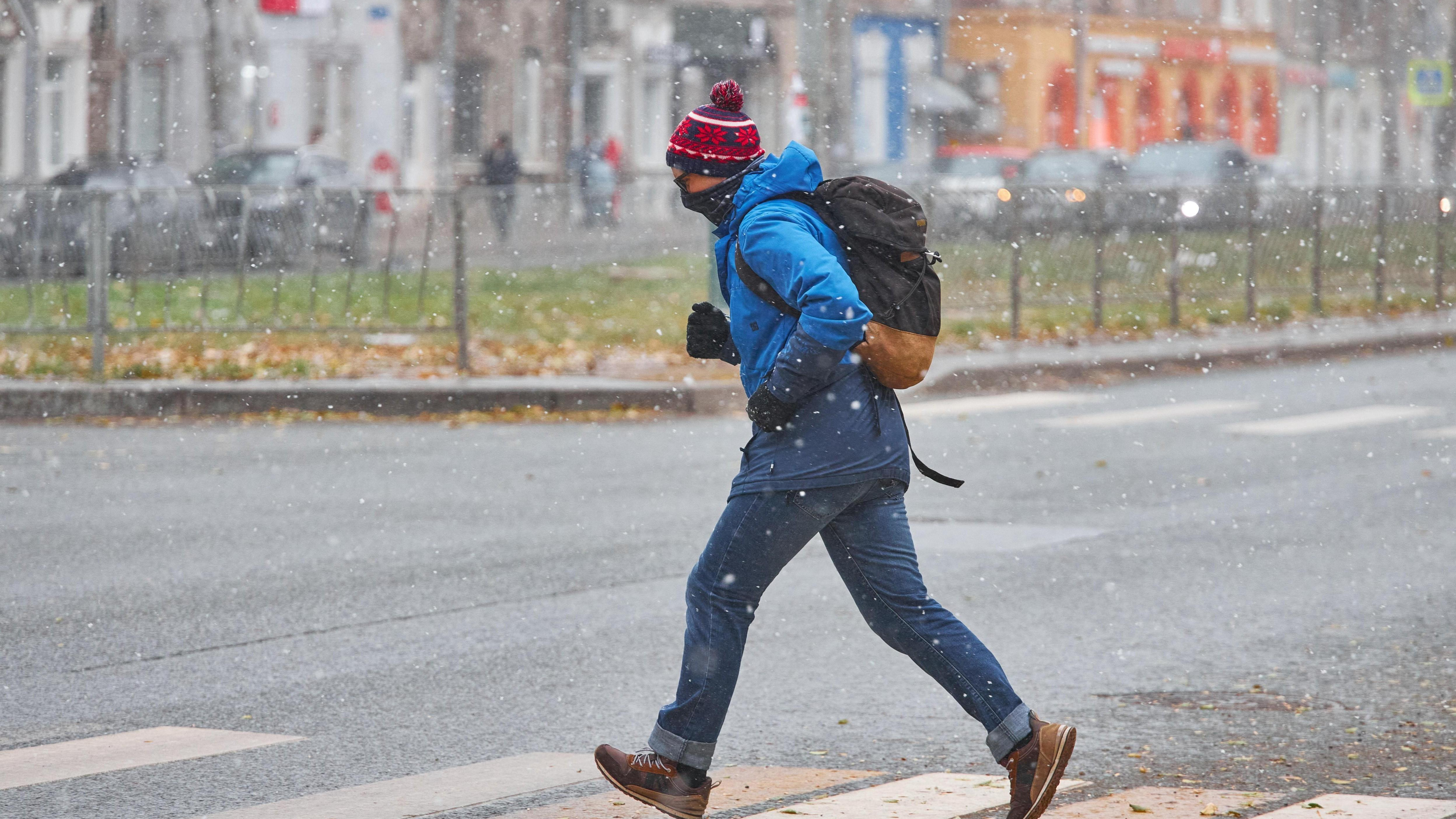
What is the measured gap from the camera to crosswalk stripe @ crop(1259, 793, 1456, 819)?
4812 mm

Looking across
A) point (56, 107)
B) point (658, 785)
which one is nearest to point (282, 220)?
point (658, 785)

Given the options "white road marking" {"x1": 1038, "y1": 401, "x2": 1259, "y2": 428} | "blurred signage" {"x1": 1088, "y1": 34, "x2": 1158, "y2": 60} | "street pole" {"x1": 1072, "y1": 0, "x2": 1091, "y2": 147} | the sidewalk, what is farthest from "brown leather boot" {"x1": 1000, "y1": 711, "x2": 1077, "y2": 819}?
"blurred signage" {"x1": 1088, "y1": 34, "x2": 1158, "y2": 60}

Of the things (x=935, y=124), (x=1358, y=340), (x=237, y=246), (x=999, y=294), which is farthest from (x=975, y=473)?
(x=935, y=124)

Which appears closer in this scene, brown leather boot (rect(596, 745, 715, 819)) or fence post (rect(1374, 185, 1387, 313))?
brown leather boot (rect(596, 745, 715, 819))

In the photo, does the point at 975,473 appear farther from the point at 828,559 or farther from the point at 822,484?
the point at 822,484

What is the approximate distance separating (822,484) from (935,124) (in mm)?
51322

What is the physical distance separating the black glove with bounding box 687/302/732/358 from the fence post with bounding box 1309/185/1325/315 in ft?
61.7

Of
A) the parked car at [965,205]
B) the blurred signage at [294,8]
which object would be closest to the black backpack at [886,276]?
the parked car at [965,205]

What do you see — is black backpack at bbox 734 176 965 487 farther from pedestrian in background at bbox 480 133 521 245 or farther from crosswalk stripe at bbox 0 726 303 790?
pedestrian in background at bbox 480 133 521 245

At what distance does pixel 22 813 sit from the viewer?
15.9 feet

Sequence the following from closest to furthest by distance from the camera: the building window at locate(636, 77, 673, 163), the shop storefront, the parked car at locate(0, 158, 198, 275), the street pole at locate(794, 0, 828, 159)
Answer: the parked car at locate(0, 158, 198, 275), the street pole at locate(794, 0, 828, 159), the building window at locate(636, 77, 673, 163), the shop storefront

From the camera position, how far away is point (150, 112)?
4019cm

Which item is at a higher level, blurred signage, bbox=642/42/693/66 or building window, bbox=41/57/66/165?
blurred signage, bbox=642/42/693/66

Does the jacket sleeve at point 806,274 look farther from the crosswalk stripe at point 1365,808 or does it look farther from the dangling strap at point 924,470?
the crosswalk stripe at point 1365,808
